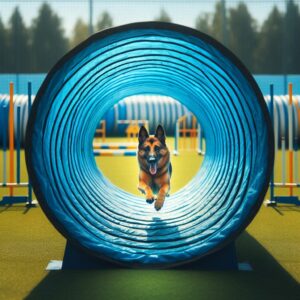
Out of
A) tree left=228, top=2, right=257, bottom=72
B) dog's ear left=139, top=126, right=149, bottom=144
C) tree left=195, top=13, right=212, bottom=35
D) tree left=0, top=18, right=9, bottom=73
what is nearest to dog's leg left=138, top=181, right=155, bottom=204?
dog's ear left=139, top=126, right=149, bottom=144

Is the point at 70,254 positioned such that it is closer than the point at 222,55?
No

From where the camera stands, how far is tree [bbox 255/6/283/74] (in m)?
36.2

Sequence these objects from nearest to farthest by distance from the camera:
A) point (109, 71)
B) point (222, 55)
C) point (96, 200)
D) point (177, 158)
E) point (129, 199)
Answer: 1. point (222, 55)
2. point (109, 71)
3. point (96, 200)
4. point (129, 199)
5. point (177, 158)

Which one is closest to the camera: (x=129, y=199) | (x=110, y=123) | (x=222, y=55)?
(x=222, y=55)

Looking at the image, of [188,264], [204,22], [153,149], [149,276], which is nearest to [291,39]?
[204,22]

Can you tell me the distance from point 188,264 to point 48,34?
138 feet

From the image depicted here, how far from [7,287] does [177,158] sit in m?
14.0

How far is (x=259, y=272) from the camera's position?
17.7ft

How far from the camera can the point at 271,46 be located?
40531mm

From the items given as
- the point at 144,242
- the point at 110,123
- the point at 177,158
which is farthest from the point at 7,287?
the point at 110,123

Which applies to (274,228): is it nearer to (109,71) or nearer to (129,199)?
(129,199)

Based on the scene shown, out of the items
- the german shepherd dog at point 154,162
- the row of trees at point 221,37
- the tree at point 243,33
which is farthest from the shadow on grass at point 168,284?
the tree at point 243,33

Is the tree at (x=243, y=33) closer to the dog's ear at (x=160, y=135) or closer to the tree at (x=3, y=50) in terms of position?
the tree at (x=3, y=50)

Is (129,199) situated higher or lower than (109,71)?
lower
